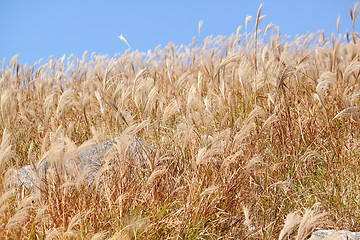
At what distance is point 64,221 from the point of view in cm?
211

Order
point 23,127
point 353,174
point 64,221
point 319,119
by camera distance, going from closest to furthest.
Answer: point 64,221
point 353,174
point 319,119
point 23,127

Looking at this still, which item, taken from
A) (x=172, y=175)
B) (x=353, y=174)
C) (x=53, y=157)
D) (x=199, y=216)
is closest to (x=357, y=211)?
(x=353, y=174)

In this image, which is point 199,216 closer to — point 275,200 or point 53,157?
point 275,200

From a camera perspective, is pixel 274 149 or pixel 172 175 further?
pixel 274 149

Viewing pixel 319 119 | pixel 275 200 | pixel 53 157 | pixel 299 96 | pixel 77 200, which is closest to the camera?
pixel 53 157

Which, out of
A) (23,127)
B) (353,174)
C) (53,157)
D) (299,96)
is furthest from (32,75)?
(353,174)

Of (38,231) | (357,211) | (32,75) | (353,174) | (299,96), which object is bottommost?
(357,211)

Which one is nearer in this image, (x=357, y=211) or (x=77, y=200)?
(x=77, y=200)

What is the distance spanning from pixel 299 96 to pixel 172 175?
207 cm

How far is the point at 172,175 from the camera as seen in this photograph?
2682 millimetres

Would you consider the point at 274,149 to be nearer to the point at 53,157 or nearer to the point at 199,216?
the point at 199,216

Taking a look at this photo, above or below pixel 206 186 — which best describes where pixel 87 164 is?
above

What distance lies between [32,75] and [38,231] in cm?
492

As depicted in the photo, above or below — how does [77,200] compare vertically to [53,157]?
below
